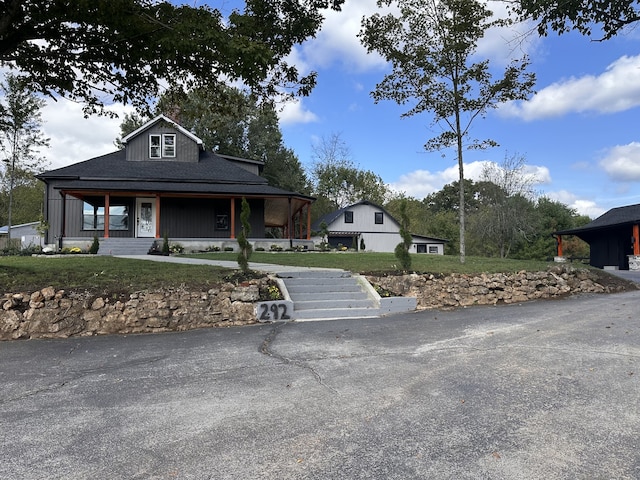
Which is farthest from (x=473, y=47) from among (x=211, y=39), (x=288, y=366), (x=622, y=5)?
(x=288, y=366)

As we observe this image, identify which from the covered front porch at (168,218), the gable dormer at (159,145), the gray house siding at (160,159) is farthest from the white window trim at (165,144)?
the covered front porch at (168,218)

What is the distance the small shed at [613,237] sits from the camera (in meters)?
21.9

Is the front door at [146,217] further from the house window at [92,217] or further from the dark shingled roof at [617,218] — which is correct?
the dark shingled roof at [617,218]

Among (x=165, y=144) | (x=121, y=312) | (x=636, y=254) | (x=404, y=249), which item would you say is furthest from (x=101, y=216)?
(x=636, y=254)

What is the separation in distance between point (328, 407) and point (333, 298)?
17.1ft

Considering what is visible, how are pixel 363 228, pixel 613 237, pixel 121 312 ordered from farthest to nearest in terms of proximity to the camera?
pixel 363 228
pixel 613 237
pixel 121 312

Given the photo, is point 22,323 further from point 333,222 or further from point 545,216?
point 545,216

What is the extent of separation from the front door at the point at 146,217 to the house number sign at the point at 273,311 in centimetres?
1383

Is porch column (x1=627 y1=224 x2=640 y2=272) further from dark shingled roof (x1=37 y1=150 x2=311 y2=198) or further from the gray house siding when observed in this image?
the gray house siding

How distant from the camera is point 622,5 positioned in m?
7.02

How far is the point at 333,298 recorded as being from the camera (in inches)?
334

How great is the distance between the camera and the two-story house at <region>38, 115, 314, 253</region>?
698 inches

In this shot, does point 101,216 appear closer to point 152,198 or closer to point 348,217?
point 152,198

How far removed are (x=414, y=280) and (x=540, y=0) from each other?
6.09m
